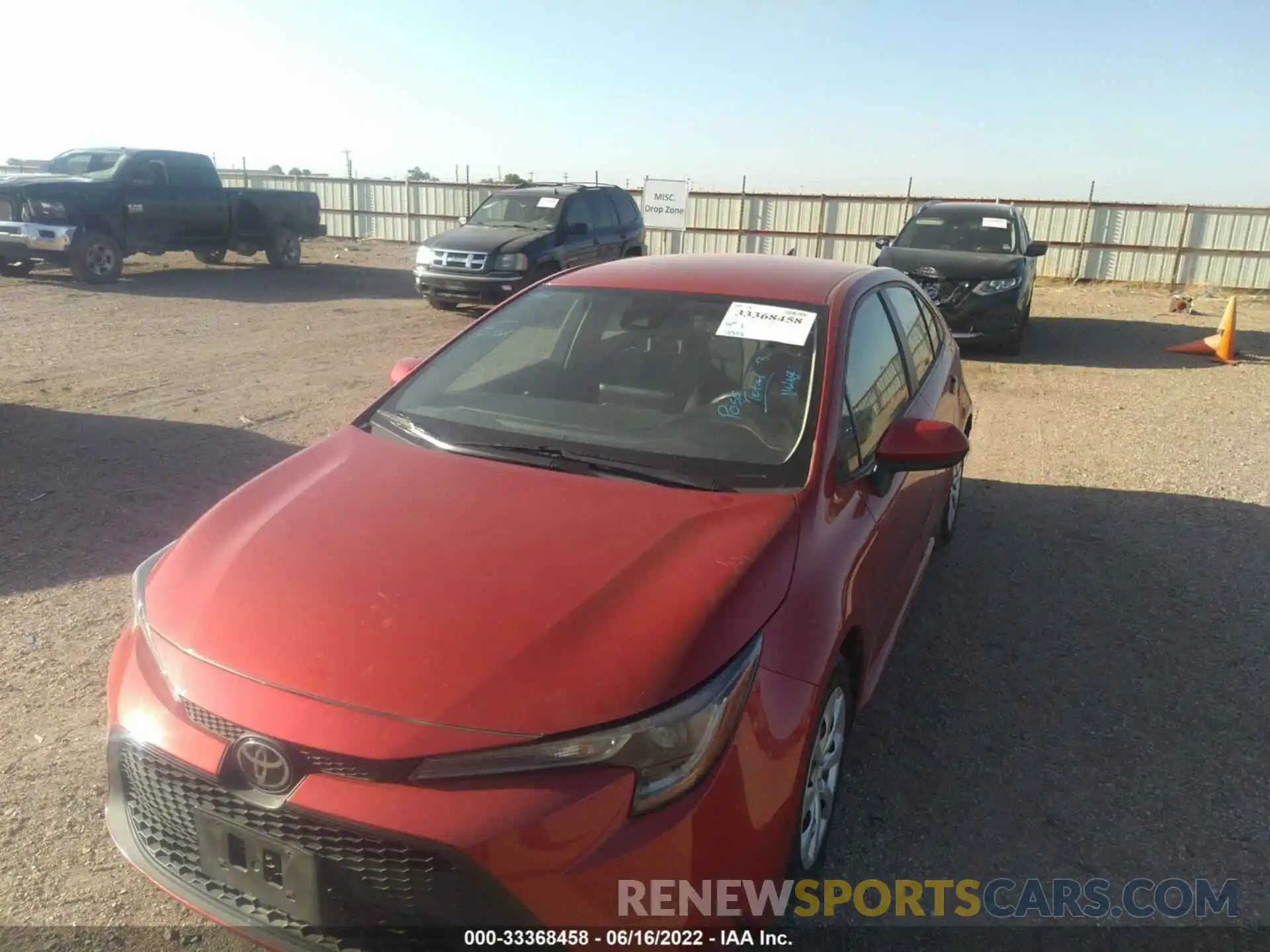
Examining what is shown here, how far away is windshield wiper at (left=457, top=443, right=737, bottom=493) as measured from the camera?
2.64 m

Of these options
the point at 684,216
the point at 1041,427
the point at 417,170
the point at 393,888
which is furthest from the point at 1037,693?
the point at 417,170

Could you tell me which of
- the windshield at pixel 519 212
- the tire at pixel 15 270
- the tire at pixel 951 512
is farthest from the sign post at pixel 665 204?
the tire at pixel 951 512

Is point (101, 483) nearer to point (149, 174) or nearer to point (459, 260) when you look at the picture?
point (459, 260)

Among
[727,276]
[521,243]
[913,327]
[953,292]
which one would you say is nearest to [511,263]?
[521,243]

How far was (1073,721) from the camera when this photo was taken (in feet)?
11.4

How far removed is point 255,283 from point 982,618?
14712 mm

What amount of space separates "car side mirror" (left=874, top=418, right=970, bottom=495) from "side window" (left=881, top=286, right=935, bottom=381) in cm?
96

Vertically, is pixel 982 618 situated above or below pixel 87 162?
below

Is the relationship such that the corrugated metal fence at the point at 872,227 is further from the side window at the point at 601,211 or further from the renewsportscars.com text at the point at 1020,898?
the renewsportscars.com text at the point at 1020,898

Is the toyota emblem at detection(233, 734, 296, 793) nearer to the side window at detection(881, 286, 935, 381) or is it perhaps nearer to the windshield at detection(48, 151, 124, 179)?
the side window at detection(881, 286, 935, 381)

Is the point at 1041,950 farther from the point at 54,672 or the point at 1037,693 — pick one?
the point at 54,672

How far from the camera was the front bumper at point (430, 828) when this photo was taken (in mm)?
1729

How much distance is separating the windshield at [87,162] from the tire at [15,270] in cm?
161

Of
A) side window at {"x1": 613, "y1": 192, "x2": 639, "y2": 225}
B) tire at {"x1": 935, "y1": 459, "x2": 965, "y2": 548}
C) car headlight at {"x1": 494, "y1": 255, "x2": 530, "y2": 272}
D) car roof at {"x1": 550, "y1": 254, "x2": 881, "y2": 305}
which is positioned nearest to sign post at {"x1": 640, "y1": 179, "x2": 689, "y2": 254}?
side window at {"x1": 613, "y1": 192, "x2": 639, "y2": 225}
